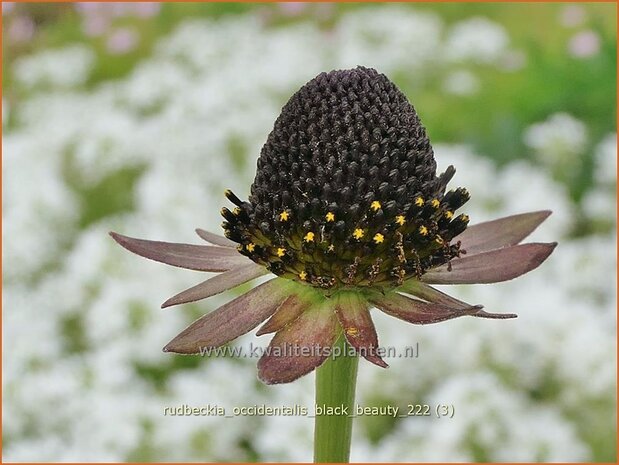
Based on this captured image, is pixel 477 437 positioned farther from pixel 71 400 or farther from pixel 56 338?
pixel 56 338

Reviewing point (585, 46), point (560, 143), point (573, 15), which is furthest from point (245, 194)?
point (573, 15)

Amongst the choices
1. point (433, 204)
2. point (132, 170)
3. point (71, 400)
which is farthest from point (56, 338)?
point (433, 204)

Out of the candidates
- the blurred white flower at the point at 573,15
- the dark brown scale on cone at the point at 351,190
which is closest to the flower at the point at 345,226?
the dark brown scale on cone at the point at 351,190

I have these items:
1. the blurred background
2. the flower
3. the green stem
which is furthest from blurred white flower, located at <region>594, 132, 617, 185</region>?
the green stem

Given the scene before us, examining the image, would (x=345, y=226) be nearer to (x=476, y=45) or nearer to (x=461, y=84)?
(x=461, y=84)

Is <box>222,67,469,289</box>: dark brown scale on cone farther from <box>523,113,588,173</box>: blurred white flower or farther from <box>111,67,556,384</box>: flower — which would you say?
<box>523,113,588,173</box>: blurred white flower
